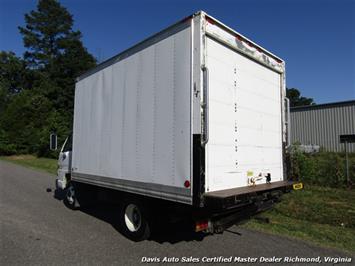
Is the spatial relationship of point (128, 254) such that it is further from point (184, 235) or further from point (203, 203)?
point (203, 203)

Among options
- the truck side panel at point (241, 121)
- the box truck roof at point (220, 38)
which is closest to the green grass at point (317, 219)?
the truck side panel at point (241, 121)

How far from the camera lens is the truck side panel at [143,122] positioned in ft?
14.1

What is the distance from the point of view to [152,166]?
4711mm

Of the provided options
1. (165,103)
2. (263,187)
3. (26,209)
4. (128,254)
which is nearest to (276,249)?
(263,187)

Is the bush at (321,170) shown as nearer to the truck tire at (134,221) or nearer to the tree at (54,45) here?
the truck tire at (134,221)

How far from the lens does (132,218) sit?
5.52 meters

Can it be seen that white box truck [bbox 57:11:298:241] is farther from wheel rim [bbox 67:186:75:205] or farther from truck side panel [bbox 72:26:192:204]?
wheel rim [bbox 67:186:75:205]

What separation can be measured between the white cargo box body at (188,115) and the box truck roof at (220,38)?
0.05 feet

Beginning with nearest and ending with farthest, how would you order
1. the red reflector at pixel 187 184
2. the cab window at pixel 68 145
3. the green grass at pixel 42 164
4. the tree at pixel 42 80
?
the red reflector at pixel 187 184 → the cab window at pixel 68 145 → the green grass at pixel 42 164 → the tree at pixel 42 80

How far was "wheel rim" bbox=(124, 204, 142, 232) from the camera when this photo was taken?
17.6ft

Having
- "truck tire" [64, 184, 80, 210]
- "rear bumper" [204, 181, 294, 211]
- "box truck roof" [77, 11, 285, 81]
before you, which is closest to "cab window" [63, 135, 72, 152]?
"truck tire" [64, 184, 80, 210]

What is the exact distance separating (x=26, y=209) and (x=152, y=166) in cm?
495

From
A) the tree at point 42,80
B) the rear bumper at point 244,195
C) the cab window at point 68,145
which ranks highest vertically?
the tree at point 42,80

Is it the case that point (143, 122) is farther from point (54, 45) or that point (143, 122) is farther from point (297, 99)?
point (297, 99)
